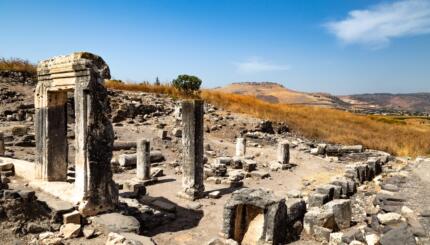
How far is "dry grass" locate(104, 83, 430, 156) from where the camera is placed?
2428 cm

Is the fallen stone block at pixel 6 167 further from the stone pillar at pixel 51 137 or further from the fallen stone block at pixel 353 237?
the fallen stone block at pixel 353 237

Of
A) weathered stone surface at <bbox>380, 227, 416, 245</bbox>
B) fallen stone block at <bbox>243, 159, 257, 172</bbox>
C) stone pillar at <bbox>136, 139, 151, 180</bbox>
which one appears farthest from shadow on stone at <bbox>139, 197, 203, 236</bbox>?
fallen stone block at <bbox>243, 159, 257, 172</bbox>

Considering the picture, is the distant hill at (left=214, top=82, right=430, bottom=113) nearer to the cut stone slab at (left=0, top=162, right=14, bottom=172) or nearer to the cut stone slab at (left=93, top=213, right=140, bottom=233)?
the cut stone slab at (left=0, top=162, right=14, bottom=172)

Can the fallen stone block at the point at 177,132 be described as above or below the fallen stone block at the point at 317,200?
above

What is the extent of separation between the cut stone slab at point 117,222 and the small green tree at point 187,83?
83.5ft

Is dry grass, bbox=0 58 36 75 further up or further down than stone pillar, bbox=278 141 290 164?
further up

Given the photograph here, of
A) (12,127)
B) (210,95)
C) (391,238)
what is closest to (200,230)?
(391,238)

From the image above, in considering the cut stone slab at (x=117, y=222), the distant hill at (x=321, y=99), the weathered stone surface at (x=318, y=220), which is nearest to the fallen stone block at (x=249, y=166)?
the weathered stone surface at (x=318, y=220)

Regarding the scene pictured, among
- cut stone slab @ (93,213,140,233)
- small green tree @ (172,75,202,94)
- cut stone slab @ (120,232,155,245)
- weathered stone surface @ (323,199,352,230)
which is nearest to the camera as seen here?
cut stone slab @ (120,232,155,245)

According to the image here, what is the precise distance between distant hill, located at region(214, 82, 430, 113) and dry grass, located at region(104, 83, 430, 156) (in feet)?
130

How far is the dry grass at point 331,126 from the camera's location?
2428cm

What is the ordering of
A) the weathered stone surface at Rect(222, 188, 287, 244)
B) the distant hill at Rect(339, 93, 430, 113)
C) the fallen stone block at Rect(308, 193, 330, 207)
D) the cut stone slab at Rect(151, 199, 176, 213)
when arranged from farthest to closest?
the distant hill at Rect(339, 93, 430, 113) < the cut stone slab at Rect(151, 199, 176, 213) < the fallen stone block at Rect(308, 193, 330, 207) < the weathered stone surface at Rect(222, 188, 287, 244)

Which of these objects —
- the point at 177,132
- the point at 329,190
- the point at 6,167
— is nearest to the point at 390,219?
the point at 329,190

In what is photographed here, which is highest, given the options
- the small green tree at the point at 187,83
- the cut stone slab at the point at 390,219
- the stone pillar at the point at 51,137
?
the small green tree at the point at 187,83
